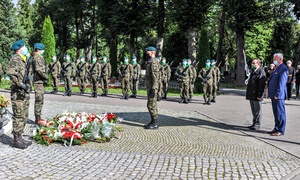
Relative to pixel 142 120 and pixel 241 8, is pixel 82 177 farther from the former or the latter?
pixel 241 8

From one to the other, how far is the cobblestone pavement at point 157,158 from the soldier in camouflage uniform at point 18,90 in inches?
11.9

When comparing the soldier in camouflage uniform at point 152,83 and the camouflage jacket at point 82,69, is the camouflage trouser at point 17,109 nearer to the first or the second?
the soldier in camouflage uniform at point 152,83

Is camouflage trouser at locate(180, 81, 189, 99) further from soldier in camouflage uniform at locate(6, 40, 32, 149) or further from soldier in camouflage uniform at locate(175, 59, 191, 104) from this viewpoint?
soldier in camouflage uniform at locate(6, 40, 32, 149)

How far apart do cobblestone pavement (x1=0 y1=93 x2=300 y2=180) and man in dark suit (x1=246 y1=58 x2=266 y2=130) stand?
3.07 feet

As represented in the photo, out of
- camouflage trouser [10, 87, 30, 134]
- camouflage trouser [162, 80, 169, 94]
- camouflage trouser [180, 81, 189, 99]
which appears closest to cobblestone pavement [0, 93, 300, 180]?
camouflage trouser [10, 87, 30, 134]

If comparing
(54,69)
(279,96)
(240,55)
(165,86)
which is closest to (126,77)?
(165,86)

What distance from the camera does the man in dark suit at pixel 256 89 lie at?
852 centimetres

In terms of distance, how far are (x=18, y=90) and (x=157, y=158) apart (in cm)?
319

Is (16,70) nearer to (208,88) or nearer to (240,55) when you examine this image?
(208,88)

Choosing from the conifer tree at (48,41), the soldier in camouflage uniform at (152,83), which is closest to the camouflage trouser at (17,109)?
the soldier in camouflage uniform at (152,83)

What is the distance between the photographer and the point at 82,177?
4680mm

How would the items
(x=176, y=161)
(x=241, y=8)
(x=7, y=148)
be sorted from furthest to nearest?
(x=241, y=8) < (x=7, y=148) < (x=176, y=161)

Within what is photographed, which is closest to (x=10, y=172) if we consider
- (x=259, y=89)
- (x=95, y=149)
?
(x=95, y=149)

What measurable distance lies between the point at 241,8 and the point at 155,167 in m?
22.0
